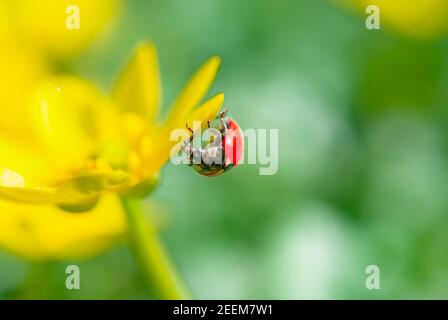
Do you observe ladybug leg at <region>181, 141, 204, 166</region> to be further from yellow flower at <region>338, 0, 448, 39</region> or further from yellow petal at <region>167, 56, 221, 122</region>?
yellow flower at <region>338, 0, 448, 39</region>

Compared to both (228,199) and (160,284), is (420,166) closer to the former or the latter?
(228,199)

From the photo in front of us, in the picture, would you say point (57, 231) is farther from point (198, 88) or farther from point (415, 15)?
point (415, 15)

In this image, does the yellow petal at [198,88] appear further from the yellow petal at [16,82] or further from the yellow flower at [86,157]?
the yellow petal at [16,82]

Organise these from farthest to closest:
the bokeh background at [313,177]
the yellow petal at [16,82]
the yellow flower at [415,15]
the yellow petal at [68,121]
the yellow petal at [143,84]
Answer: the yellow petal at [16,82] → the yellow flower at [415,15] → the bokeh background at [313,177] → the yellow petal at [68,121] → the yellow petal at [143,84]

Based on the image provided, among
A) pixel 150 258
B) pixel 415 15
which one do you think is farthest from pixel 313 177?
pixel 150 258

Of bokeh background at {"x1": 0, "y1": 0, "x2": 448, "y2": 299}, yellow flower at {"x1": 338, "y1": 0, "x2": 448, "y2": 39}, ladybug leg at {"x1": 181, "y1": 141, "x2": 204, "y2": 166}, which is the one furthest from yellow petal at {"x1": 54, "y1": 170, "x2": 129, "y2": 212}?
yellow flower at {"x1": 338, "y1": 0, "x2": 448, "y2": 39}

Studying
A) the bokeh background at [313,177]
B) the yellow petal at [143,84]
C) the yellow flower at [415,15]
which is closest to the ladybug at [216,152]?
the yellow petal at [143,84]

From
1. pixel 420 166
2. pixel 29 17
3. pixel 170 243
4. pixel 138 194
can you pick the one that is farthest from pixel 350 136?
pixel 29 17
